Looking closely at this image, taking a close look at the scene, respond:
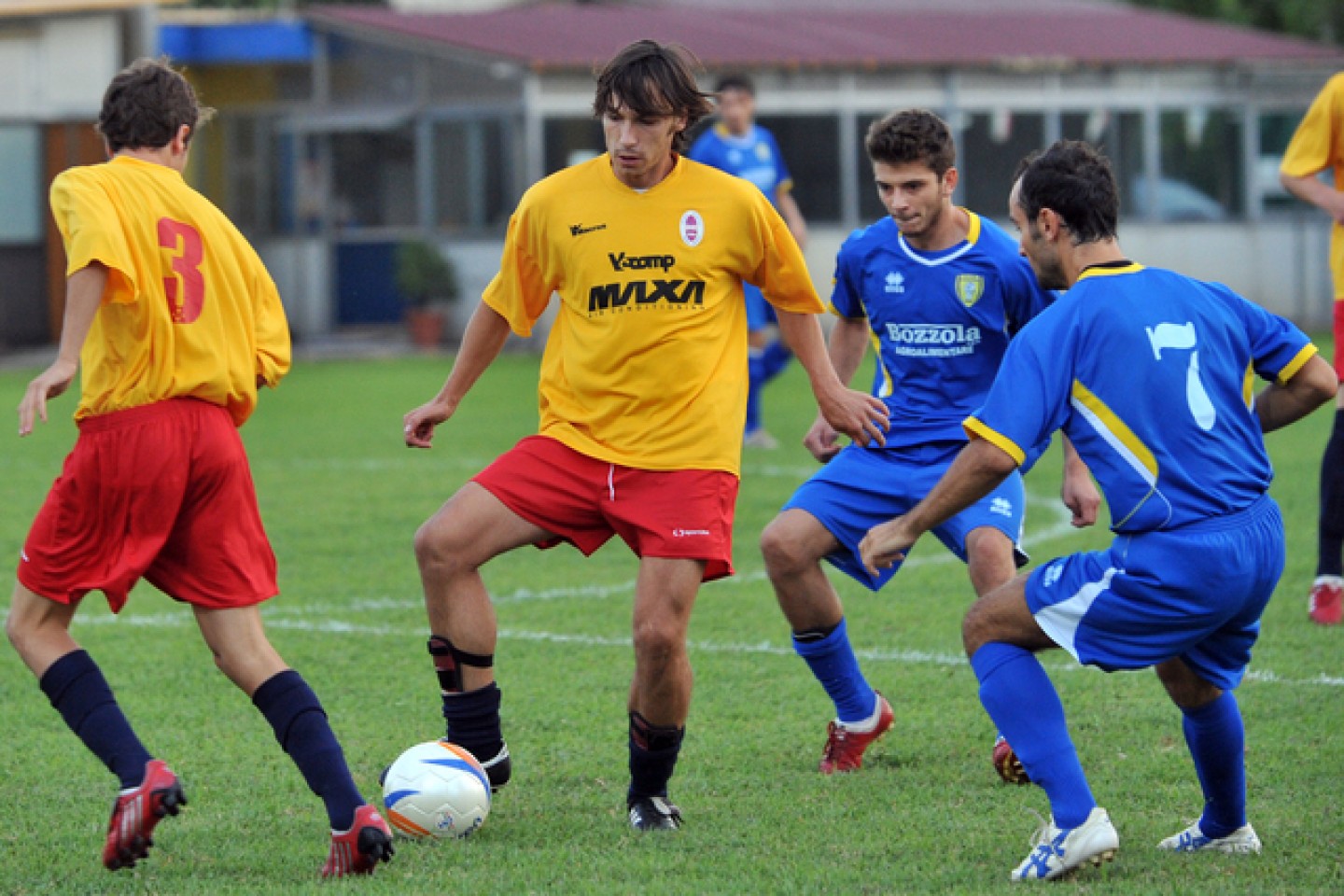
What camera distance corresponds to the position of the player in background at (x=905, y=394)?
5484 mm

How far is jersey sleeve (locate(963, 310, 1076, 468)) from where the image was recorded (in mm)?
4125

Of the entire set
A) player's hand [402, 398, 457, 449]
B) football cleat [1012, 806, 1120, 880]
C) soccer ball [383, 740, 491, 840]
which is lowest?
soccer ball [383, 740, 491, 840]

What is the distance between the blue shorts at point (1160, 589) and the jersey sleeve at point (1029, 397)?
31 centimetres

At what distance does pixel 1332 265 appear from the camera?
24.5 ft

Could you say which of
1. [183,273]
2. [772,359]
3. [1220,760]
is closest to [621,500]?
[183,273]

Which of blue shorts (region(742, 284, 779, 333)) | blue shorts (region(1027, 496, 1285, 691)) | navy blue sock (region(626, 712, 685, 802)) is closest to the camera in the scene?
blue shorts (region(1027, 496, 1285, 691))

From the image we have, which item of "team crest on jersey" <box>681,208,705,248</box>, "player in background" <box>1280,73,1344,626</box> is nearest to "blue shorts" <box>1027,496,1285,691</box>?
"team crest on jersey" <box>681,208,705,248</box>

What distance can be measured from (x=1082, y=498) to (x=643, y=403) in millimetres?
1141

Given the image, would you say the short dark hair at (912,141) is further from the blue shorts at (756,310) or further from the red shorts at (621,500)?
the blue shorts at (756,310)

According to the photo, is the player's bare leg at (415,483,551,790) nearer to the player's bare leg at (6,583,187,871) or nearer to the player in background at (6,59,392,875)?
the player in background at (6,59,392,875)

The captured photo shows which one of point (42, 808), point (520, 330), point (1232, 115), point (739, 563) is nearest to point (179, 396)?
point (520, 330)

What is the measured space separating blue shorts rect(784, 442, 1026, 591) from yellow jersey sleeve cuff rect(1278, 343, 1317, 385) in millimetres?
1291

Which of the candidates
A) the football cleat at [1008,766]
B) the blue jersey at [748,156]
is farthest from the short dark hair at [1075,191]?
the blue jersey at [748,156]

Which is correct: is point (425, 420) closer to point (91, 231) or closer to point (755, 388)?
point (91, 231)
